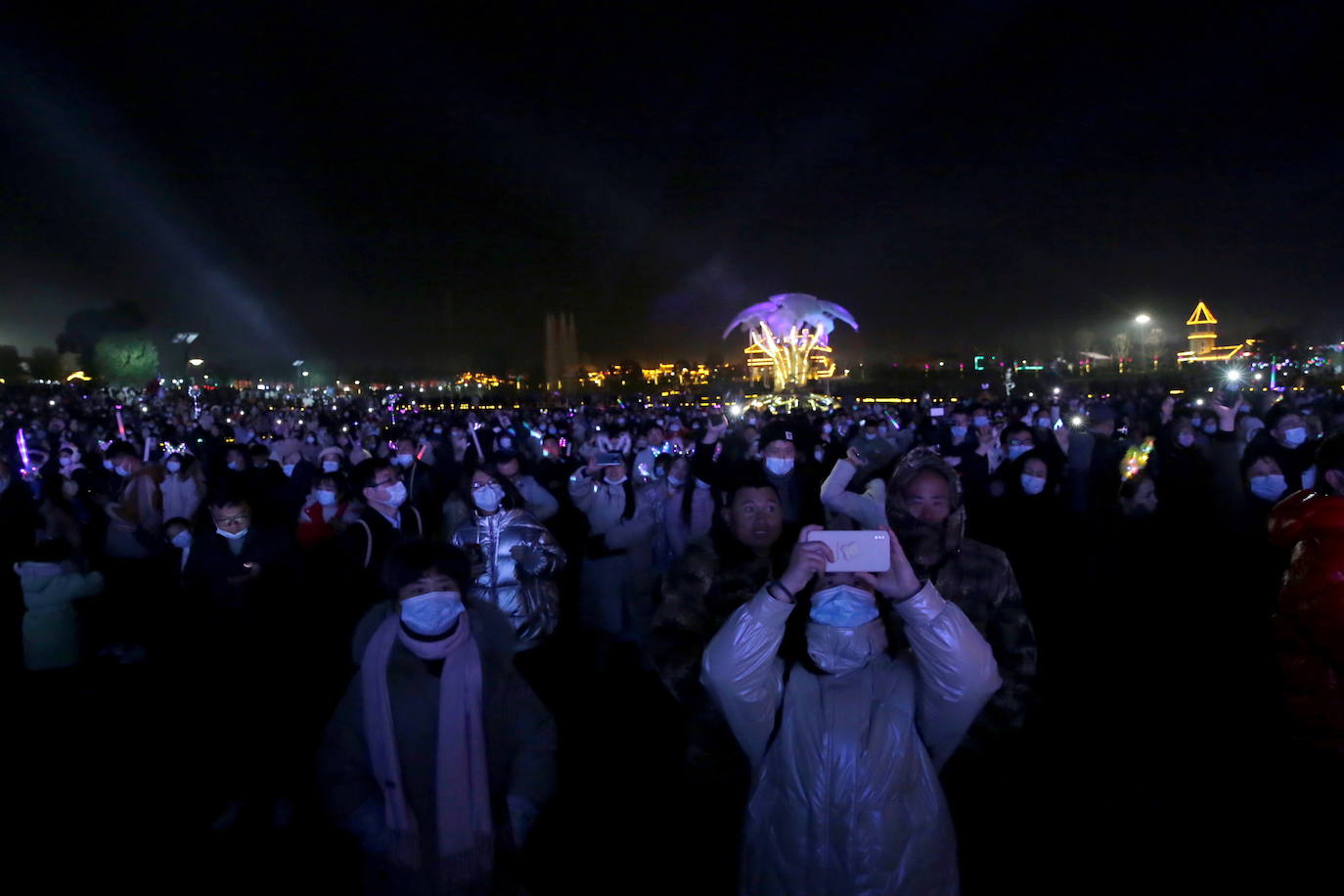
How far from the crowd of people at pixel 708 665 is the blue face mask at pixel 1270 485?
0.01m

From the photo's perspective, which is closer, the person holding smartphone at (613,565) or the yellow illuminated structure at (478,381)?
the person holding smartphone at (613,565)

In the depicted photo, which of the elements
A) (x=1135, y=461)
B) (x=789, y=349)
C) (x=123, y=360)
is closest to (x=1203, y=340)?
(x=789, y=349)

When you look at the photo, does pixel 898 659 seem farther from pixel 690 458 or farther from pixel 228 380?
pixel 228 380

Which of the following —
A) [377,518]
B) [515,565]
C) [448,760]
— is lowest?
[448,760]

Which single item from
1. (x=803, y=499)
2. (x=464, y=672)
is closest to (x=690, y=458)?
(x=803, y=499)

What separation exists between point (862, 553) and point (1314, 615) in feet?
8.67

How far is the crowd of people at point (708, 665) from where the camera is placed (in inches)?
79.8

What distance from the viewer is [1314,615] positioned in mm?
3111

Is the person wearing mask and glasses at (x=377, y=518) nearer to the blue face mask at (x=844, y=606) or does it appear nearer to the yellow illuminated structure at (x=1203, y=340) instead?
the blue face mask at (x=844, y=606)

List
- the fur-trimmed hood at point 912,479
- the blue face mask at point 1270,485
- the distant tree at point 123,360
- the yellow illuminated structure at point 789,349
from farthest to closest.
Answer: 1. the distant tree at point 123,360
2. the yellow illuminated structure at point 789,349
3. the blue face mask at point 1270,485
4. the fur-trimmed hood at point 912,479

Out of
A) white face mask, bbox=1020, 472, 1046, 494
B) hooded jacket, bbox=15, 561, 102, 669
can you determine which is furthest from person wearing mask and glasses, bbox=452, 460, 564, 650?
white face mask, bbox=1020, 472, 1046, 494

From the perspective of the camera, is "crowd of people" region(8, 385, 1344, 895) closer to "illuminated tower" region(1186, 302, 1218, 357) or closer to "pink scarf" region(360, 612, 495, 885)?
"pink scarf" region(360, 612, 495, 885)

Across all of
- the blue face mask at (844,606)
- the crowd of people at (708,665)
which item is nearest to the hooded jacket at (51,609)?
the crowd of people at (708,665)

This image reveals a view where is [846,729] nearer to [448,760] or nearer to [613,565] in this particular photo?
[448,760]
